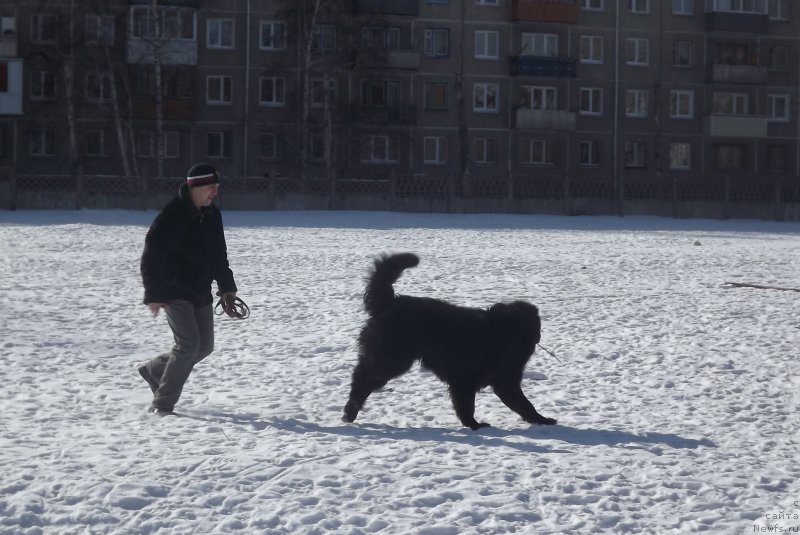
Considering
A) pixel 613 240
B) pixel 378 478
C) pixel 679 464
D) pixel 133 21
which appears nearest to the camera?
pixel 378 478

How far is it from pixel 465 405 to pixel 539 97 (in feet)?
150

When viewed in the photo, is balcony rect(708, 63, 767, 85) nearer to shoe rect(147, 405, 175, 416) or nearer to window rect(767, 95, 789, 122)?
window rect(767, 95, 789, 122)

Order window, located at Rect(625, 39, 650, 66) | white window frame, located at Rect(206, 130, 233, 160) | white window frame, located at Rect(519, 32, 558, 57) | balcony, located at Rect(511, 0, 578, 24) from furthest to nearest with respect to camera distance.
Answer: window, located at Rect(625, 39, 650, 66) < white window frame, located at Rect(519, 32, 558, 57) < balcony, located at Rect(511, 0, 578, 24) < white window frame, located at Rect(206, 130, 233, 160)

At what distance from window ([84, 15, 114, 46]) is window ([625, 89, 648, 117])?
21727mm

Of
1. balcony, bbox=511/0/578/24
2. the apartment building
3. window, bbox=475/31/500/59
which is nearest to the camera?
the apartment building

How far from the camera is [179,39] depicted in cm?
4775

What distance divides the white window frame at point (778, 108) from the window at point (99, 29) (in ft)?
94.1

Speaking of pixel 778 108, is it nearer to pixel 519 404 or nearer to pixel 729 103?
pixel 729 103

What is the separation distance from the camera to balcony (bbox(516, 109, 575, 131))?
50531 mm

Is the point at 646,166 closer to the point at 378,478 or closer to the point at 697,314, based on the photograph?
the point at 697,314

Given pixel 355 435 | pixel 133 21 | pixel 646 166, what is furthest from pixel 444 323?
pixel 646 166

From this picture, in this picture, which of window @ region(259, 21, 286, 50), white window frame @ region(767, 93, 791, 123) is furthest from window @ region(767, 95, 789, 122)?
window @ region(259, 21, 286, 50)

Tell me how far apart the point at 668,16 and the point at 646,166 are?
6.70 meters

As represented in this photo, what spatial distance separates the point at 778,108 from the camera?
55156mm
